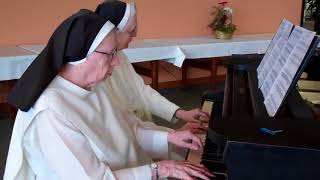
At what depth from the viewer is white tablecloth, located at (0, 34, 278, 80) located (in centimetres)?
380

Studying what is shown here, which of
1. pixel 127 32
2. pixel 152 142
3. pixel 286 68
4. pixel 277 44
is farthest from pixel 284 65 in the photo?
pixel 127 32

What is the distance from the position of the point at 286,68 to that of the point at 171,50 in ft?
11.4

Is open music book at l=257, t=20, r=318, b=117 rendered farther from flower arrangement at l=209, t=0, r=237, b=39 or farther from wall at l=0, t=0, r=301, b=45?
flower arrangement at l=209, t=0, r=237, b=39

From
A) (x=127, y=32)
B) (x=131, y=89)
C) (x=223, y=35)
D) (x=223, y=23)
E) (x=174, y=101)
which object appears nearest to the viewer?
(x=127, y=32)

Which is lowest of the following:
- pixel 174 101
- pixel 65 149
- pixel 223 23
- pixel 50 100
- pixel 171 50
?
pixel 174 101

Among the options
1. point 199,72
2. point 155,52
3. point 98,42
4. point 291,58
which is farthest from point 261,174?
point 199,72

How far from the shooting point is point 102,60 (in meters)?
1.33

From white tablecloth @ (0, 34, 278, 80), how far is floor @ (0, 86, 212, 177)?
1.90 feet

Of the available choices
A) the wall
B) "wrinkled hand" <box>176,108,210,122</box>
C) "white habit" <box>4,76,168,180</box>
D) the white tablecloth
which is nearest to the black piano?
"white habit" <box>4,76,168,180</box>

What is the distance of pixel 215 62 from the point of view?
5.44 m

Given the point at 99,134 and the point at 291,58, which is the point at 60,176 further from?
the point at 291,58

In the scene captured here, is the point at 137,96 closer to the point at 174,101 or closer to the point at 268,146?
the point at 268,146

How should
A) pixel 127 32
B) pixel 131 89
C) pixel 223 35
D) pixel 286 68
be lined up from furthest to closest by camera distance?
pixel 223 35
pixel 131 89
pixel 127 32
pixel 286 68

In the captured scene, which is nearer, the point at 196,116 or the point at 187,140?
the point at 187,140
